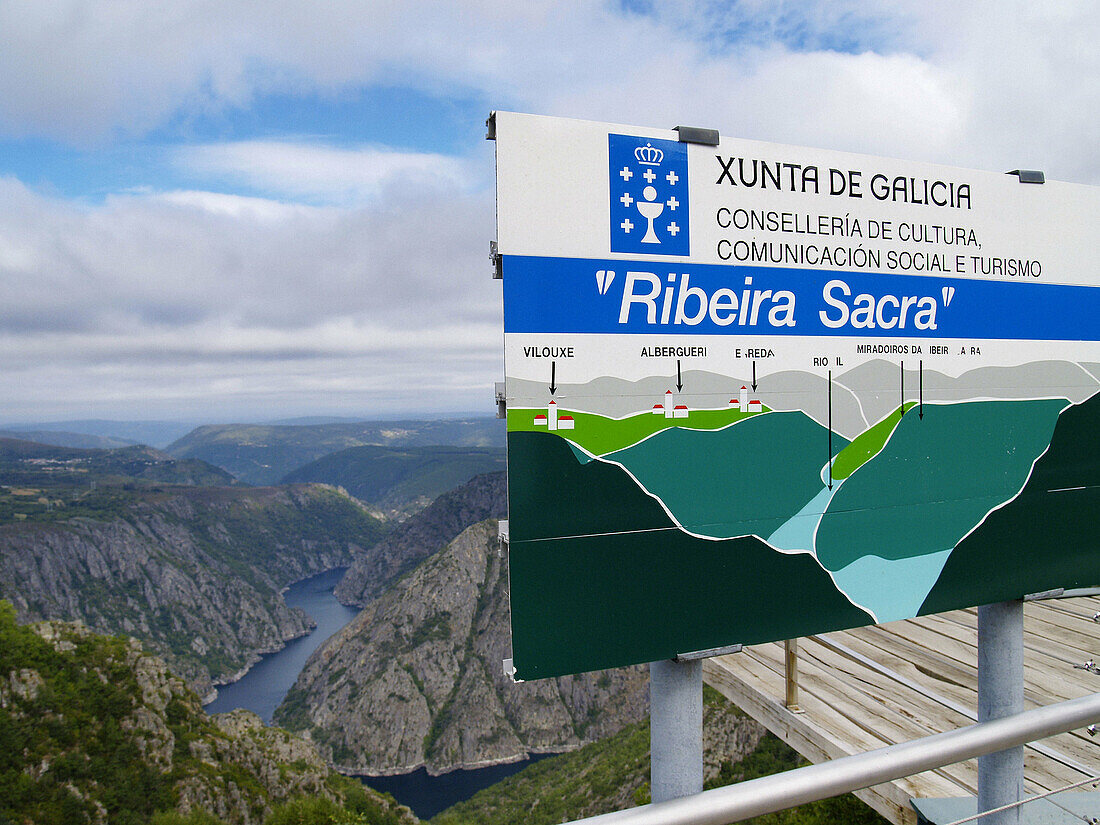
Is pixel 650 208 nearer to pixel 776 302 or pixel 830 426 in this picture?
pixel 776 302

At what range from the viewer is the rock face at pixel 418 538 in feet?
546

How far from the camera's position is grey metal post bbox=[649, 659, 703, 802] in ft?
9.25

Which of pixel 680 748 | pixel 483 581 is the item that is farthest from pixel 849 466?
pixel 483 581

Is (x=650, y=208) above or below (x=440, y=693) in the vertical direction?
above

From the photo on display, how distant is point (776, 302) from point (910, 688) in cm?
416

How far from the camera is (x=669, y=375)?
2.72m

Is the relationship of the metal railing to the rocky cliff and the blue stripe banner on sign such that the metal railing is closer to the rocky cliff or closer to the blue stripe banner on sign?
the blue stripe banner on sign

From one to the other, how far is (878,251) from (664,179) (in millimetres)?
1168

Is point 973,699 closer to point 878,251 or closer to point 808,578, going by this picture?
point 808,578

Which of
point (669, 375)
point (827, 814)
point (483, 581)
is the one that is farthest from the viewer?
point (483, 581)

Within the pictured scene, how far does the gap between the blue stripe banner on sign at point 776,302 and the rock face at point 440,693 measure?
316 ft

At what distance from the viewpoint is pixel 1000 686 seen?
353 centimetres

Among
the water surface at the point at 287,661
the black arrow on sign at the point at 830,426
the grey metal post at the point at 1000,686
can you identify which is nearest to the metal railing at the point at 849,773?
the grey metal post at the point at 1000,686

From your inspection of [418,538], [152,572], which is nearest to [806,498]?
[152,572]
